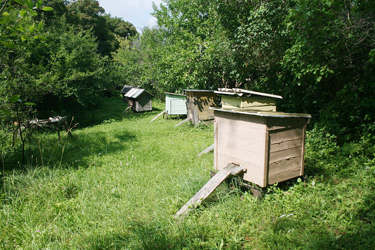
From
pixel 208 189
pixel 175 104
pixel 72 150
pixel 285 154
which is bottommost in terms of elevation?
pixel 72 150

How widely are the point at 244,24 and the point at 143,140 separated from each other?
16.8ft

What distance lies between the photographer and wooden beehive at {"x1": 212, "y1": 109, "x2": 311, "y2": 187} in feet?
11.9

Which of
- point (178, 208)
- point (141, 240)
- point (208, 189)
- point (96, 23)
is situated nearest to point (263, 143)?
point (208, 189)

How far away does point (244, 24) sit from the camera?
7.91 meters

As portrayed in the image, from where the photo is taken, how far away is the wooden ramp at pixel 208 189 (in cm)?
347

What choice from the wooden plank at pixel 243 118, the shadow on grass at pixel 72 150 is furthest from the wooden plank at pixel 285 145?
the shadow on grass at pixel 72 150

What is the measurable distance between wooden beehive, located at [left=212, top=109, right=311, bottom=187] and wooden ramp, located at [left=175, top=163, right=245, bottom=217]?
18 centimetres

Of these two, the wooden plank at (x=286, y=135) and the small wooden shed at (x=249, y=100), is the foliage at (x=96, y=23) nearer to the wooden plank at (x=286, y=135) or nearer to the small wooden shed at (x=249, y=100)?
the small wooden shed at (x=249, y=100)

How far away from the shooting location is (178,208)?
12.2 feet

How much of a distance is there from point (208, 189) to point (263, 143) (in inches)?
41.1

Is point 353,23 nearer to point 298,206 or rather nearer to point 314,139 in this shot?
point 314,139

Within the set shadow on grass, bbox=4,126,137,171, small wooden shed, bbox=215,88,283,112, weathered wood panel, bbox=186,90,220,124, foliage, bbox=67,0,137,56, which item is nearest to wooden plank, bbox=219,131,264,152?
small wooden shed, bbox=215,88,283,112

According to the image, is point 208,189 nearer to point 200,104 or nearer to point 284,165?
point 284,165

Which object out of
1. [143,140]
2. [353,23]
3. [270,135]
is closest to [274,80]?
[353,23]
